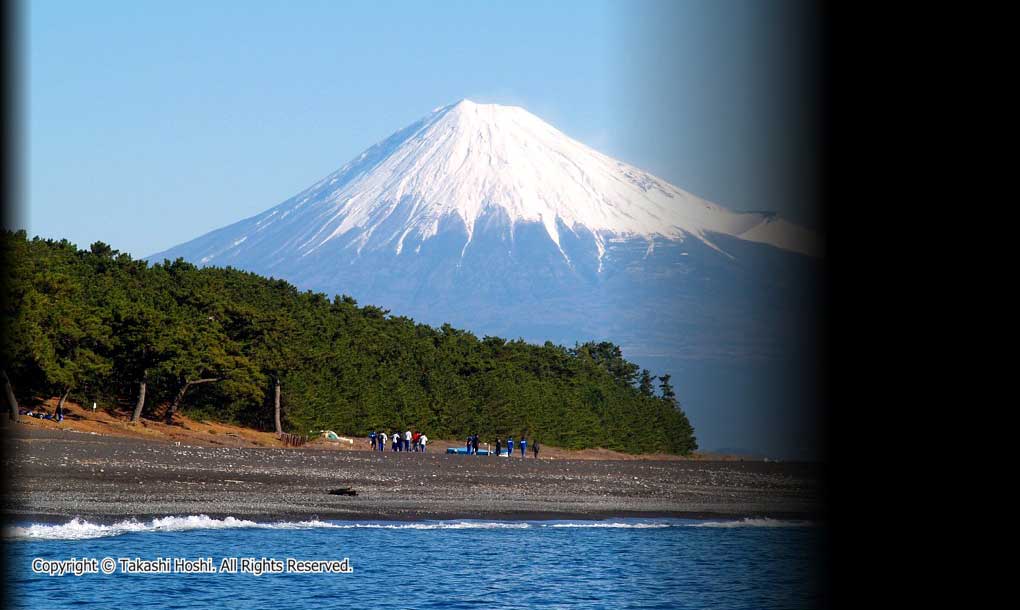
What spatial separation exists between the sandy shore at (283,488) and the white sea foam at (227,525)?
837 mm

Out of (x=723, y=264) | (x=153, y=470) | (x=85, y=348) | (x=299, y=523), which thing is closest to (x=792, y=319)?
(x=723, y=264)

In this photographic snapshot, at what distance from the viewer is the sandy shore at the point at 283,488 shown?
109 ft

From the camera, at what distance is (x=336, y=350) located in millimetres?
82875

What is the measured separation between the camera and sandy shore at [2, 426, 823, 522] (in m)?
33.2

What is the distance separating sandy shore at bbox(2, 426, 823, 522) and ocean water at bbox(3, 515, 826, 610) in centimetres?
167

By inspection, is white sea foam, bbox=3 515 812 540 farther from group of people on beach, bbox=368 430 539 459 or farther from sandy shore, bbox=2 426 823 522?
group of people on beach, bbox=368 430 539 459

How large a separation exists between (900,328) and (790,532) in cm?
225

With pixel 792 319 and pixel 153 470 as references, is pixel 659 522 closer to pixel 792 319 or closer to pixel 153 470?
pixel 153 470

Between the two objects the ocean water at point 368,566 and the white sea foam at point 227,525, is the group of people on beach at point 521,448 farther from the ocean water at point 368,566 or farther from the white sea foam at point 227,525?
the ocean water at point 368,566

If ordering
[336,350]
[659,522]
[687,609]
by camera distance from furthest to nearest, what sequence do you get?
[336,350]
[659,522]
[687,609]

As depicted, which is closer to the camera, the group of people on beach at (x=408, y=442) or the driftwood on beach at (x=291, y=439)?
the driftwood on beach at (x=291, y=439)

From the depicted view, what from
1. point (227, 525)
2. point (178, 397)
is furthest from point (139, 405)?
point (227, 525)

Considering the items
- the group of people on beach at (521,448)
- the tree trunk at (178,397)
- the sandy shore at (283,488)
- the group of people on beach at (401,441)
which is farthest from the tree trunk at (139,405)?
the group of people on beach at (521,448)

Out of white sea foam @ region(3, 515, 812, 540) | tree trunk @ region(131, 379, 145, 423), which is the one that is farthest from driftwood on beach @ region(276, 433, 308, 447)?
white sea foam @ region(3, 515, 812, 540)
